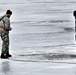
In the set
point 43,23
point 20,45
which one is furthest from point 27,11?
point 20,45

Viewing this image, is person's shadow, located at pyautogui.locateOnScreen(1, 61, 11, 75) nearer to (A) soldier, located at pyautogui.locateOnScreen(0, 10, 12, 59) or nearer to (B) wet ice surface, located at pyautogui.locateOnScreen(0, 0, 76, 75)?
(B) wet ice surface, located at pyautogui.locateOnScreen(0, 0, 76, 75)

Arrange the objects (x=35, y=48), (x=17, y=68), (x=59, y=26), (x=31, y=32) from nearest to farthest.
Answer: (x=17, y=68)
(x=35, y=48)
(x=31, y=32)
(x=59, y=26)

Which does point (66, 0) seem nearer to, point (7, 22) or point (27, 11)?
point (27, 11)

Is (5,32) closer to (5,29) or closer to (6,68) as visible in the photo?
(5,29)

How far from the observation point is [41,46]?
67.9ft

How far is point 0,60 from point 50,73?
2.85m

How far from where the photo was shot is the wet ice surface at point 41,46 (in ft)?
51.5

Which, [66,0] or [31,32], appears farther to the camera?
[66,0]

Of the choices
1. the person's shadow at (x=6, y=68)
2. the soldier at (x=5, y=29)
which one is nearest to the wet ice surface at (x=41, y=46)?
the person's shadow at (x=6, y=68)

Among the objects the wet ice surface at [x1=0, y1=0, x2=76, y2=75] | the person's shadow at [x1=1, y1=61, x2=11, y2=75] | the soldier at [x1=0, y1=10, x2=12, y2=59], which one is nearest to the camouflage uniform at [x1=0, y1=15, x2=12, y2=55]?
the soldier at [x1=0, y1=10, x2=12, y2=59]

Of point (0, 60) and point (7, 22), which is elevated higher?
point (7, 22)

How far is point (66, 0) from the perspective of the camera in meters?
52.5

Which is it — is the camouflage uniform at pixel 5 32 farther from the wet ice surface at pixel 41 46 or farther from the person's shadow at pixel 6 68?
the person's shadow at pixel 6 68

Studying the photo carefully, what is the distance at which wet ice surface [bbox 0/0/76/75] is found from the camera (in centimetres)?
1569
